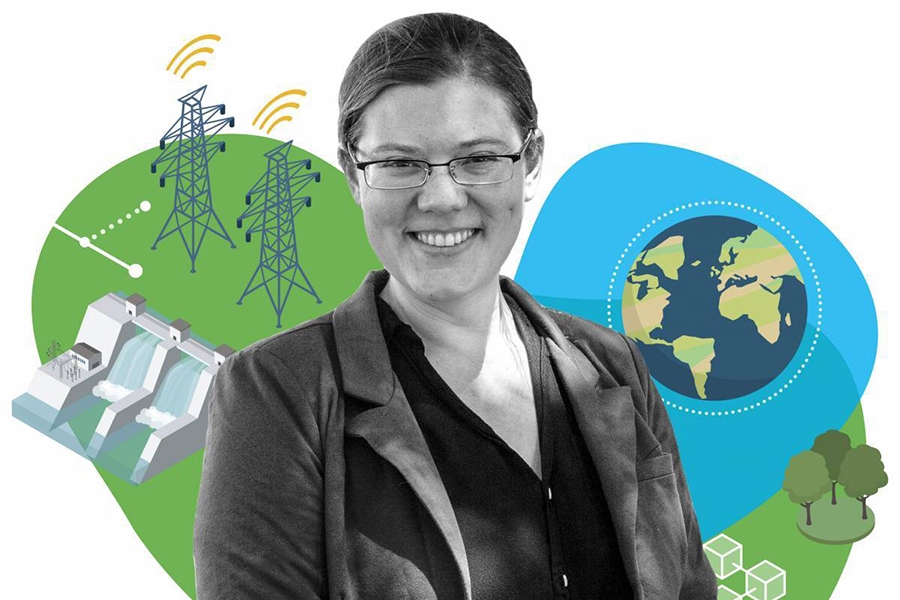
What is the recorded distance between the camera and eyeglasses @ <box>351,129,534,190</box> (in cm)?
274

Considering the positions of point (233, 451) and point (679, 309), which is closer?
point (233, 451)

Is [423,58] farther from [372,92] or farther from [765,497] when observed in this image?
[765,497]

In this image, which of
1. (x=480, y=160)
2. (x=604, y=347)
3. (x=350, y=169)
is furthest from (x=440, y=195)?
(x=604, y=347)

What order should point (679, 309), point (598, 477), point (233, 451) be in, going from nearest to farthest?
1. point (233, 451)
2. point (598, 477)
3. point (679, 309)

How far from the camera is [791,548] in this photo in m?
4.87

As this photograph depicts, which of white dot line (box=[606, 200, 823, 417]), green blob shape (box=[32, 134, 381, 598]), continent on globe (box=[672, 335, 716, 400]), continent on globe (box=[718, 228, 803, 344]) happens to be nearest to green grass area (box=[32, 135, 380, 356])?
green blob shape (box=[32, 134, 381, 598])

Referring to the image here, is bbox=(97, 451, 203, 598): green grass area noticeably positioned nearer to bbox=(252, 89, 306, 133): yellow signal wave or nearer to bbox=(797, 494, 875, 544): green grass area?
bbox=(252, 89, 306, 133): yellow signal wave

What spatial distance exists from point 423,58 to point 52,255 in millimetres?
2646

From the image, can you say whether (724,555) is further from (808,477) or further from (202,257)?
(202,257)

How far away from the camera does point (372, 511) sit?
2.75 meters

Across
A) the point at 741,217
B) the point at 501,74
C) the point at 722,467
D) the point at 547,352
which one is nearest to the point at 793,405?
the point at 722,467

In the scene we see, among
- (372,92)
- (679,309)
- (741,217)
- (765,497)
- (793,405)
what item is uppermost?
(372,92)

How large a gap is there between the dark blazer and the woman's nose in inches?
11.7

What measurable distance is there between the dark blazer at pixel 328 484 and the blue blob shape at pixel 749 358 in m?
1.88
